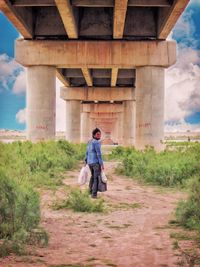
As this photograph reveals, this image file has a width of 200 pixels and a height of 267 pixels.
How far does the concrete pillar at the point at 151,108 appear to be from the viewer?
24.0 m

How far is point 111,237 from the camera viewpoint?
295 inches

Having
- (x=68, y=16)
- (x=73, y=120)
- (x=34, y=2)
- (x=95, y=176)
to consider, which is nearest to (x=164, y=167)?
(x=95, y=176)

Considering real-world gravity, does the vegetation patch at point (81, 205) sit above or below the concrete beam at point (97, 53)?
below

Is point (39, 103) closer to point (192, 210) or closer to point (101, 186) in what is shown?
point (101, 186)

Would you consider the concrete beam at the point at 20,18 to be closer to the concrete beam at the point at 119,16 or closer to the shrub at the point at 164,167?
the concrete beam at the point at 119,16

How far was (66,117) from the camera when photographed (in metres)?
45.8

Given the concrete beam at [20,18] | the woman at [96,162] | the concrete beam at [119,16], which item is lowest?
the woman at [96,162]

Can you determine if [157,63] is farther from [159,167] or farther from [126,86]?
[126,86]

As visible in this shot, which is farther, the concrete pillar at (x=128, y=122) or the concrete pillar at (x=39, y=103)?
the concrete pillar at (x=128, y=122)

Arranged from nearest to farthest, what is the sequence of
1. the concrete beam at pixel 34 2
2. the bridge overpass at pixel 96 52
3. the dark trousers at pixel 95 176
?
the dark trousers at pixel 95 176
the concrete beam at pixel 34 2
the bridge overpass at pixel 96 52

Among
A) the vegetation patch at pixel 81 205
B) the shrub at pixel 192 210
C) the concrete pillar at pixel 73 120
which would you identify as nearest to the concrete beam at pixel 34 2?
the vegetation patch at pixel 81 205

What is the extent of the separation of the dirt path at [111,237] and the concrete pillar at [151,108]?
1214 cm

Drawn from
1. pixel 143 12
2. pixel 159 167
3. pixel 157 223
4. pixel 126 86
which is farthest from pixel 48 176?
pixel 126 86

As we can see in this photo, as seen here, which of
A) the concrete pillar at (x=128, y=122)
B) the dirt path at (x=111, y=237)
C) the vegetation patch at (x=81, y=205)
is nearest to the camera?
the dirt path at (x=111, y=237)
